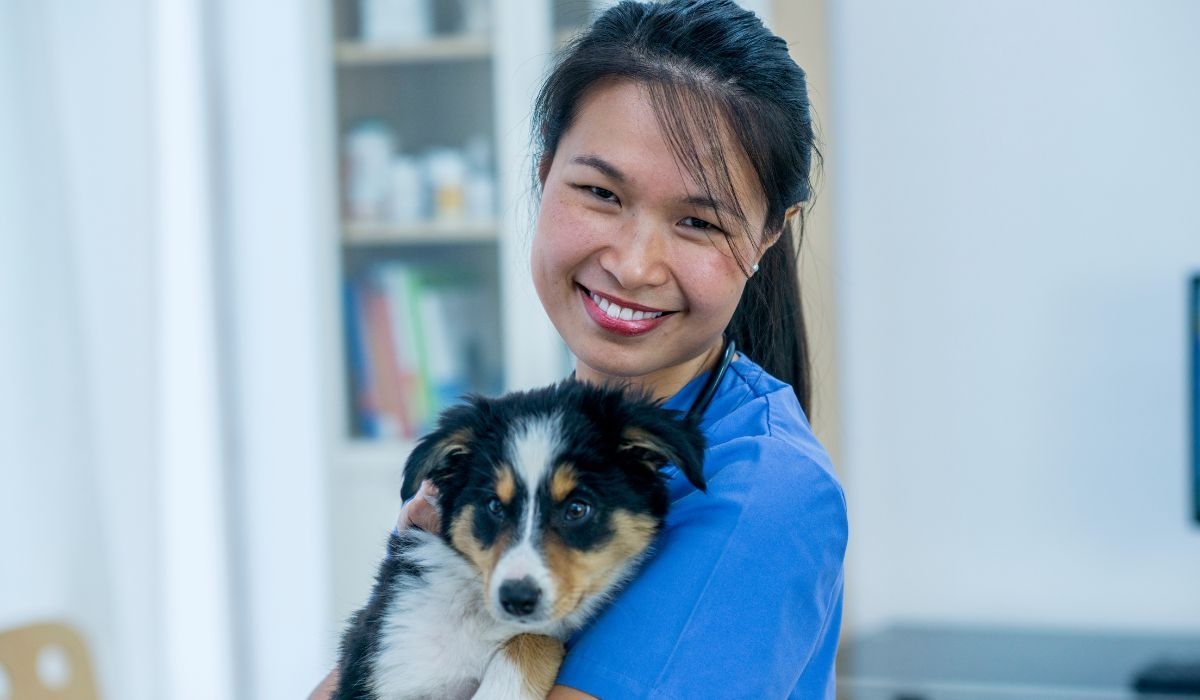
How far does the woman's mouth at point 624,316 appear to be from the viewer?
4.59ft

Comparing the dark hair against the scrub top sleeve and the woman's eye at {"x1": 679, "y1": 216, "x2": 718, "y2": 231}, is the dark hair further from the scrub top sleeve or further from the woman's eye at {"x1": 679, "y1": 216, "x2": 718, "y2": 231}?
the scrub top sleeve

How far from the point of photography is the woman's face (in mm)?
1330

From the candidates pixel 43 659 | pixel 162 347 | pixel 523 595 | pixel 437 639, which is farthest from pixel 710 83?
pixel 162 347

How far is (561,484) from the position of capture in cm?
138

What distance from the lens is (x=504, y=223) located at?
12.2 ft

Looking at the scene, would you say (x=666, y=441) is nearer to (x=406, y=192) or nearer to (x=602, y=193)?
(x=602, y=193)

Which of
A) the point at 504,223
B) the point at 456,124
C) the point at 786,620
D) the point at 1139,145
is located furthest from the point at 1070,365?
the point at 786,620

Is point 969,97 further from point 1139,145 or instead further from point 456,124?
point 456,124

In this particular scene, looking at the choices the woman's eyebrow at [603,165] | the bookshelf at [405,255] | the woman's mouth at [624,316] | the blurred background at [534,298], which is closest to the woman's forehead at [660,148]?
the woman's eyebrow at [603,165]

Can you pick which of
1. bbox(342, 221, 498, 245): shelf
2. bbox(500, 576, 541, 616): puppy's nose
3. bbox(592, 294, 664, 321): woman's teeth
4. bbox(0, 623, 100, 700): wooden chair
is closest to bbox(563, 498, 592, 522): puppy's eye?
bbox(500, 576, 541, 616): puppy's nose

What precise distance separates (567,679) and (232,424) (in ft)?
8.40

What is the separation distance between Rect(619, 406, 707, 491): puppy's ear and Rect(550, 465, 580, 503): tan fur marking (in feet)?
0.24

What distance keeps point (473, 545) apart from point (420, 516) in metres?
0.14

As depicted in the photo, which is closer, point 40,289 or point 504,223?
point 40,289
